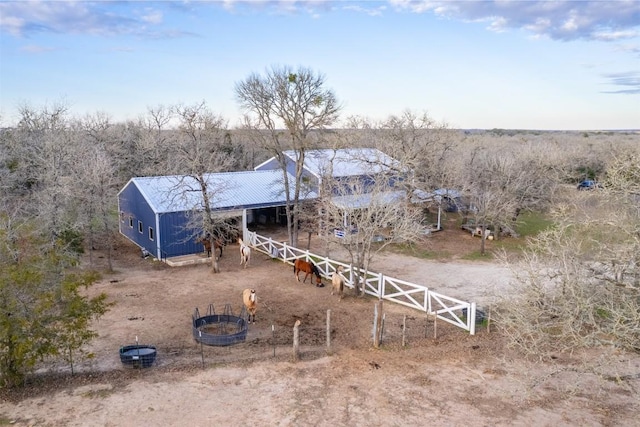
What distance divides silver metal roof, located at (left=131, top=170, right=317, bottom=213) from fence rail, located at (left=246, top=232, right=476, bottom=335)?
2391mm

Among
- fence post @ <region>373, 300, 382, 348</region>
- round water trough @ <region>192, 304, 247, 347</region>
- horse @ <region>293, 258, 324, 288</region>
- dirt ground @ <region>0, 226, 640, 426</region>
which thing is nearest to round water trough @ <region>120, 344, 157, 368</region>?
dirt ground @ <region>0, 226, 640, 426</region>

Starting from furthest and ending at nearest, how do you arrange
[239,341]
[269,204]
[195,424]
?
1. [269,204]
2. [239,341]
3. [195,424]

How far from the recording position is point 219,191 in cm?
2178

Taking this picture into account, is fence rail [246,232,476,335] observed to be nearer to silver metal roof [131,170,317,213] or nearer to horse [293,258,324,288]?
horse [293,258,324,288]

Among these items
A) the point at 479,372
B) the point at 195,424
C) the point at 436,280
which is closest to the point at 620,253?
the point at 479,372

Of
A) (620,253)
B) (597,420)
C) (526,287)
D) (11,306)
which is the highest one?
(620,253)

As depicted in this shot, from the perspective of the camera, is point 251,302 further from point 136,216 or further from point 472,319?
point 136,216

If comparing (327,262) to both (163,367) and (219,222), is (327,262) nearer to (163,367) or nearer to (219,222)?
(219,222)

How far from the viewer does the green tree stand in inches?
400

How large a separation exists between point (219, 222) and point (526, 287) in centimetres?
1512

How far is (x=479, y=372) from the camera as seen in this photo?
11.9 metres

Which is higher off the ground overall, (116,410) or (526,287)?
(526,287)

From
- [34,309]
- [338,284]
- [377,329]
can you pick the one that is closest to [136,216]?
[338,284]

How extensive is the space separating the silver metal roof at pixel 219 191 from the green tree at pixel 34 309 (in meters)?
10.3
